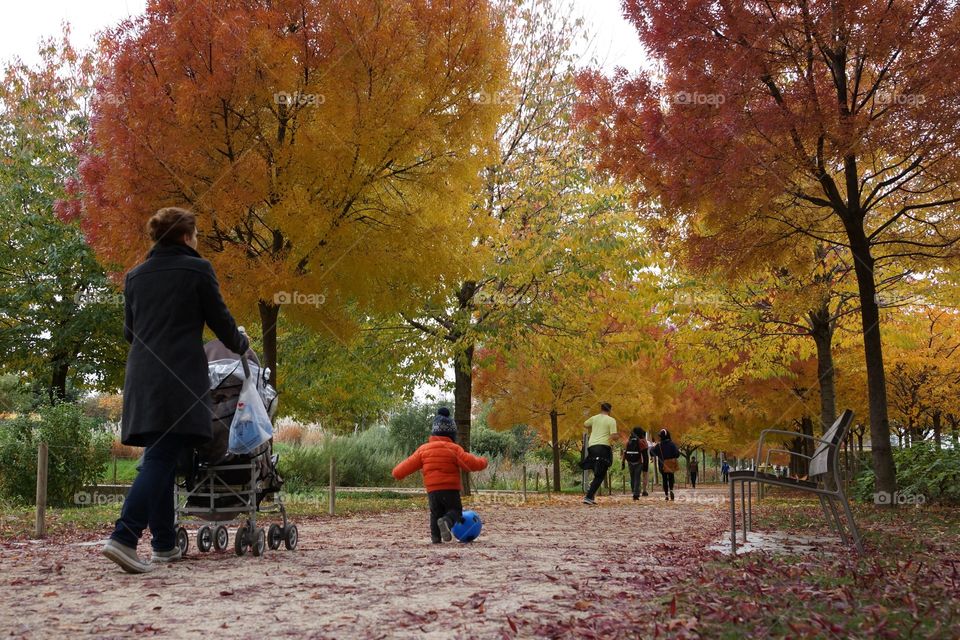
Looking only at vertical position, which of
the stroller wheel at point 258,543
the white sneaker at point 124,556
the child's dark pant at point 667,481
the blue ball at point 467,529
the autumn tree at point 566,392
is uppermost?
the autumn tree at point 566,392

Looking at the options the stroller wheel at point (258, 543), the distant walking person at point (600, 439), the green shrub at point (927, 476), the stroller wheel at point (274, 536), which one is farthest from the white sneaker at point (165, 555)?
the distant walking person at point (600, 439)

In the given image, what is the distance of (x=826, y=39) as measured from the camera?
10.2 m

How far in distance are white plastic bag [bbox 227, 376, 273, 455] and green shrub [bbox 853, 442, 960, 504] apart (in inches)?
377

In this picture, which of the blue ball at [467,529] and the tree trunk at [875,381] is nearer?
the blue ball at [467,529]

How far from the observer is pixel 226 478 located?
6680mm

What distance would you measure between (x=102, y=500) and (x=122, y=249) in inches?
232

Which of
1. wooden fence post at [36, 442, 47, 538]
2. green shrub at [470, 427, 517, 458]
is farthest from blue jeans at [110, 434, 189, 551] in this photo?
green shrub at [470, 427, 517, 458]

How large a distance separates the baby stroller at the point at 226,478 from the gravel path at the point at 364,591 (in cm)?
18

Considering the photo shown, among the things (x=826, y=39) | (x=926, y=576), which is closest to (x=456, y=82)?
(x=826, y=39)

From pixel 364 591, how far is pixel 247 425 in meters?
2.03

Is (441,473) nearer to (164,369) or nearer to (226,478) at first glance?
(226,478)

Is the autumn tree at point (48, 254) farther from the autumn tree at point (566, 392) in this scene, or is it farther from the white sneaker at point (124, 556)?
the white sneaker at point (124, 556)

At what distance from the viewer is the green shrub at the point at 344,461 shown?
72.5 ft

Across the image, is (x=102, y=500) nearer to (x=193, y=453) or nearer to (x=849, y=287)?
(x=193, y=453)
